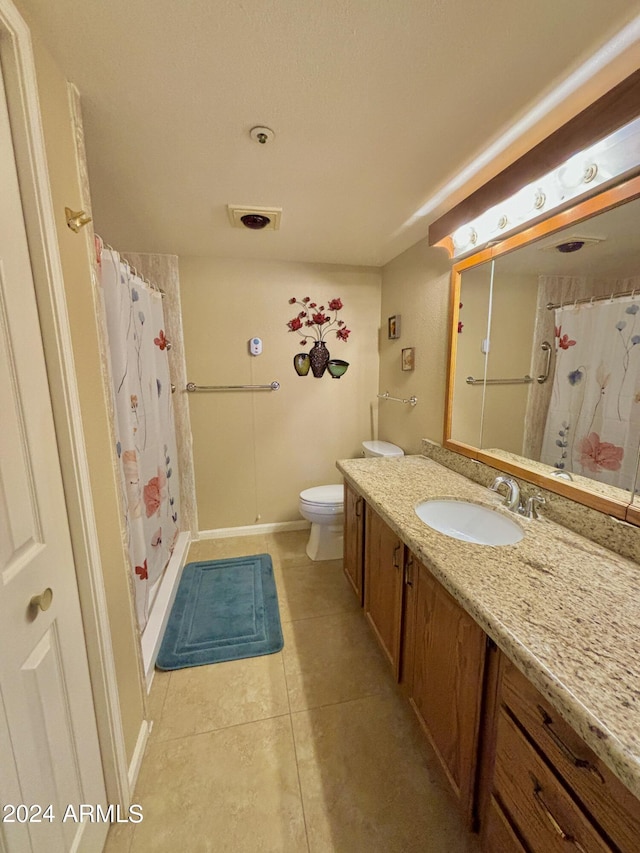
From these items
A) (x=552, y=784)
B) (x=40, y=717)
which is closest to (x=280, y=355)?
(x=40, y=717)

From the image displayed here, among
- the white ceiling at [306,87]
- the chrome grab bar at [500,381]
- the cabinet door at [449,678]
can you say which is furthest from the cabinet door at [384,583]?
the white ceiling at [306,87]

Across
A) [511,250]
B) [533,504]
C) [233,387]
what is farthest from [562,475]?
[233,387]

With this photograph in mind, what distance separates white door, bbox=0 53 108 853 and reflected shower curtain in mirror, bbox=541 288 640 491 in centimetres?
159

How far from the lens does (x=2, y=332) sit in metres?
0.68

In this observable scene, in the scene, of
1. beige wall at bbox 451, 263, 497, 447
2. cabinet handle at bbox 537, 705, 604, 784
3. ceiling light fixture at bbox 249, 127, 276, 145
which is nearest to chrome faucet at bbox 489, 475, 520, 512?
beige wall at bbox 451, 263, 497, 447

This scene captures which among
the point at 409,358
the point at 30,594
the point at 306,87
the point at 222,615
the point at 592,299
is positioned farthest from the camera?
the point at 409,358

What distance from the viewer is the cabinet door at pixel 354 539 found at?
1727 mm

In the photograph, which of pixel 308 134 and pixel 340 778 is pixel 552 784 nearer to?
pixel 340 778

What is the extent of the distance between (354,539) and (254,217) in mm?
1777

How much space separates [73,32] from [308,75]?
1.85 ft

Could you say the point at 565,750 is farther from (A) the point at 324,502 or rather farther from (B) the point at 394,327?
(B) the point at 394,327

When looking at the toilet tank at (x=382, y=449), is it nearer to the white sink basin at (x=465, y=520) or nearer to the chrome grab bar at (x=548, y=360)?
the white sink basin at (x=465, y=520)

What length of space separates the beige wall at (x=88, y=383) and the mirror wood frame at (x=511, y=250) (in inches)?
59.3

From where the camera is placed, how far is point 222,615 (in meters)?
1.89
